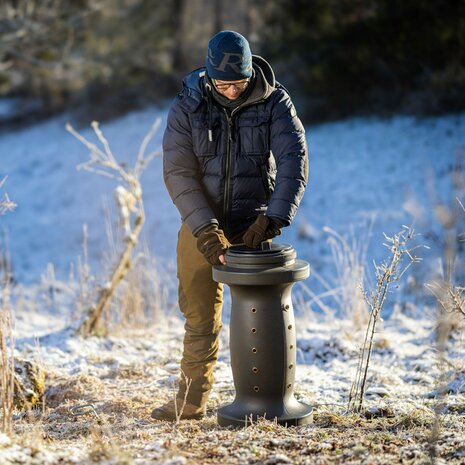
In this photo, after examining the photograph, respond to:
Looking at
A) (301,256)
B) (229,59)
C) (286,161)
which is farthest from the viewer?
(301,256)

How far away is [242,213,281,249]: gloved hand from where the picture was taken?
12.4ft

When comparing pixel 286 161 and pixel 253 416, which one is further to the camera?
pixel 253 416

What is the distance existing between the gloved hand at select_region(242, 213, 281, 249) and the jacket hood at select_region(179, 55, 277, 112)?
60 cm

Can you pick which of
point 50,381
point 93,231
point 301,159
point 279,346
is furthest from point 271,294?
point 93,231

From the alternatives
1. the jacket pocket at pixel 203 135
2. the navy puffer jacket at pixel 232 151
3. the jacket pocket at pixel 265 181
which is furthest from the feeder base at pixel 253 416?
the jacket pocket at pixel 203 135

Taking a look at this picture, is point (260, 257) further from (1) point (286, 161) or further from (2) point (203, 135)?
(2) point (203, 135)

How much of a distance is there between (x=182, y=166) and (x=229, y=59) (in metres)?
0.58

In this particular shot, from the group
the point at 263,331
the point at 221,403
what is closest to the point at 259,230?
the point at 263,331

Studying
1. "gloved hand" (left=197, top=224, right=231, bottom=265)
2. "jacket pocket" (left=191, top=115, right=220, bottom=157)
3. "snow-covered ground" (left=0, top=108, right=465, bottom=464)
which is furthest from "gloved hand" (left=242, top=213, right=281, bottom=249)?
"snow-covered ground" (left=0, top=108, right=465, bottom=464)

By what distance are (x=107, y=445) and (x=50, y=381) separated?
5.40 feet

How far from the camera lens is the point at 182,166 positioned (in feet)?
13.0

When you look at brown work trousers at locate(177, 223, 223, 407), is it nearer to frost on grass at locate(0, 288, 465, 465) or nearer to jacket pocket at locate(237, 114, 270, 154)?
frost on grass at locate(0, 288, 465, 465)

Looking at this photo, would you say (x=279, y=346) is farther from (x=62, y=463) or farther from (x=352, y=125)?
(x=352, y=125)

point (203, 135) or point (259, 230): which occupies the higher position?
point (203, 135)
